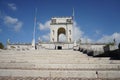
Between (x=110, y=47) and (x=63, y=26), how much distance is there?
3493 centimetres

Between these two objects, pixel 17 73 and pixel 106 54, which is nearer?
pixel 17 73

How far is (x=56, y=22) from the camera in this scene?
45469 mm

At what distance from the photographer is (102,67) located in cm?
651

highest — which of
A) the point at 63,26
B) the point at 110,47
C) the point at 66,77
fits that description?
the point at 63,26

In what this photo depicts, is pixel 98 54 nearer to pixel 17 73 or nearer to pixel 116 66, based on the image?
pixel 116 66

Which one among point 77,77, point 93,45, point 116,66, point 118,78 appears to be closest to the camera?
point 118,78

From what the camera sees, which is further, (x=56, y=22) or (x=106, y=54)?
(x=56, y=22)

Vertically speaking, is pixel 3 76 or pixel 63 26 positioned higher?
pixel 63 26

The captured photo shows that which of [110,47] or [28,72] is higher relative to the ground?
[110,47]

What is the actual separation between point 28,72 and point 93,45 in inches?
1546

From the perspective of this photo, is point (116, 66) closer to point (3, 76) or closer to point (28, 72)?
point (28, 72)

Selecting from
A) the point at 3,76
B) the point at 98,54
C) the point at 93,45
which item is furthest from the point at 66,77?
the point at 93,45

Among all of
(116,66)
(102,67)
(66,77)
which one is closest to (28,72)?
(66,77)

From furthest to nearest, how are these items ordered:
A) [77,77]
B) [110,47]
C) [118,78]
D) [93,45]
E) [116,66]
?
[93,45], [110,47], [116,66], [77,77], [118,78]
